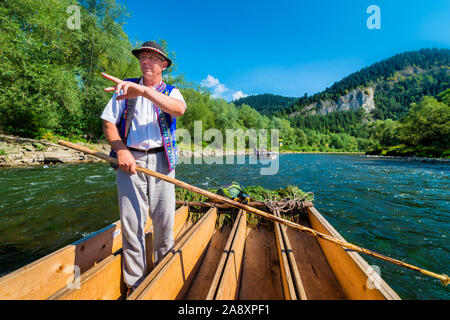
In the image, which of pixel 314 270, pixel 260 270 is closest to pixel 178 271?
pixel 260 270

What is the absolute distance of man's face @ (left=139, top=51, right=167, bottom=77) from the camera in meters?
1.88

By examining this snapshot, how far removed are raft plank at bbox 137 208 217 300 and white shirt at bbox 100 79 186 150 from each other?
121 centimetres

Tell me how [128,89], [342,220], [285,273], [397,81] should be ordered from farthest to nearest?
1. [397,81]
2. [342,220]
3. [285,273]
4. [128,89]

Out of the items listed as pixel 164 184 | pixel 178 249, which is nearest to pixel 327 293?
pixel 178 249

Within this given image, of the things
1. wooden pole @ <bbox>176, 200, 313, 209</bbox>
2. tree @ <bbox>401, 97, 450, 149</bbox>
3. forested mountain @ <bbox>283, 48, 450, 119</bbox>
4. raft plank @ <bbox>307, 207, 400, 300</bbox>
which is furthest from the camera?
forested mountain @ <bbox>283, 48, 450, 119</bbox>

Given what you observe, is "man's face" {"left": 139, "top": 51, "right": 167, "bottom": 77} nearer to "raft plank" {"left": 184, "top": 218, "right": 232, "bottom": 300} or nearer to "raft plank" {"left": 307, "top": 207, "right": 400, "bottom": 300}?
"raft plank" {"left": 184, "top": 218, "right": 232, "bottom": 300}

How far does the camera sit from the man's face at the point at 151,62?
6.17 ft

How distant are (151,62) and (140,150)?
0.93m

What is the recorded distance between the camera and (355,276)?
68.0 inches

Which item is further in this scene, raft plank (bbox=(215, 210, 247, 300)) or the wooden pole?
the wooden pole

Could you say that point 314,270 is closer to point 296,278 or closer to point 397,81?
point 296,278

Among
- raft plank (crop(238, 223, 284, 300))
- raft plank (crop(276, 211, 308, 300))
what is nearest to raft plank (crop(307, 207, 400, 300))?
raft plank (crop(276, 211, 308, 300))

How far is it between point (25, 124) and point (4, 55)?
15.8ft
